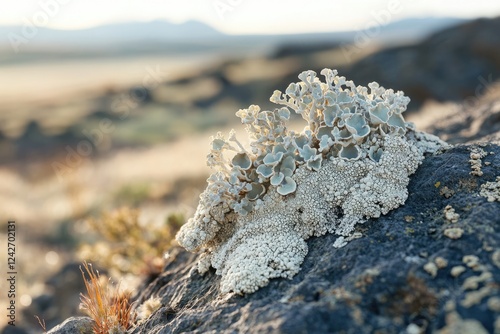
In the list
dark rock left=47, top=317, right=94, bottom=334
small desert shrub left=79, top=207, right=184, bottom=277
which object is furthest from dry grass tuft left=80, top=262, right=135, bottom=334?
small desert shrub left=79, top=207, right=184, bottom=277

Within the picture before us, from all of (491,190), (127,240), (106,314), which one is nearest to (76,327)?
(106,314)

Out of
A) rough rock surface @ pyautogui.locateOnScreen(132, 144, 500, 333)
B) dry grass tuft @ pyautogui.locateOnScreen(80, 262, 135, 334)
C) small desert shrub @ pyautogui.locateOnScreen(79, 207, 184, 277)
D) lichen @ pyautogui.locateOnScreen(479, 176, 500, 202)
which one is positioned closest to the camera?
rough rock surface @ pyautogui.locateOnScreen(132, 144, 500, 333)

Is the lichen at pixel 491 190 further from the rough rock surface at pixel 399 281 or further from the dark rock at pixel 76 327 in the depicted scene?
the dark rock at pixel 76 327

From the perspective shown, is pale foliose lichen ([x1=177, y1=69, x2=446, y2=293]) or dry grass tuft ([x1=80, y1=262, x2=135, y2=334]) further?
dry grass tuft ([x1=80, y1=262, x2=135, y2=334])

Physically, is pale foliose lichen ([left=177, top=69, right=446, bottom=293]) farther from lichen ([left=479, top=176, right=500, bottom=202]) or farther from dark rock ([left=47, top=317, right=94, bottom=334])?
dark rock ([left=47, top=317, right=94, bottom=334])

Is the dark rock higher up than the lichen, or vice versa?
the dark rock

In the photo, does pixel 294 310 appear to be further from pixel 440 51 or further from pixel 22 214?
pixel 440 51

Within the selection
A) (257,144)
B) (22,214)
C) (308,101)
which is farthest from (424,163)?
(22,214)
